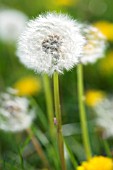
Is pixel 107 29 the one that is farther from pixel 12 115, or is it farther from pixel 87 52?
pixel 12 115

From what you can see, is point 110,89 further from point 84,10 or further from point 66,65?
point 66,65

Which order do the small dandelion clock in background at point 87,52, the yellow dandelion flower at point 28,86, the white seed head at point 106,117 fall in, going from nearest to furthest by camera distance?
the small dandelion clock in background at point 87,52 < the white seed head at point 106,117 < the yellow dandelion flower at point 28,86

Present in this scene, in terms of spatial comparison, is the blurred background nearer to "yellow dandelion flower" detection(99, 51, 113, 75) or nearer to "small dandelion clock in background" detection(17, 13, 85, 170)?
"yellow dandelion flower" detection(99, 51, 113, 75)

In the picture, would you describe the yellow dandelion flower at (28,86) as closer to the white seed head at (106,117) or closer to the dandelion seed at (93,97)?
the dandelion seed at (93,97)

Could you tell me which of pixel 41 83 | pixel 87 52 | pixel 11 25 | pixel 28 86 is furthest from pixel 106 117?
pixel 11 25

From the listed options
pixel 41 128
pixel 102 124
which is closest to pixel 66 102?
pixel 41 128

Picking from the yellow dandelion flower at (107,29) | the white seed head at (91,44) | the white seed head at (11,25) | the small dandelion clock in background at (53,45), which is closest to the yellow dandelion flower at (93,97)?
the yellow dandelion flower at (107,29)
